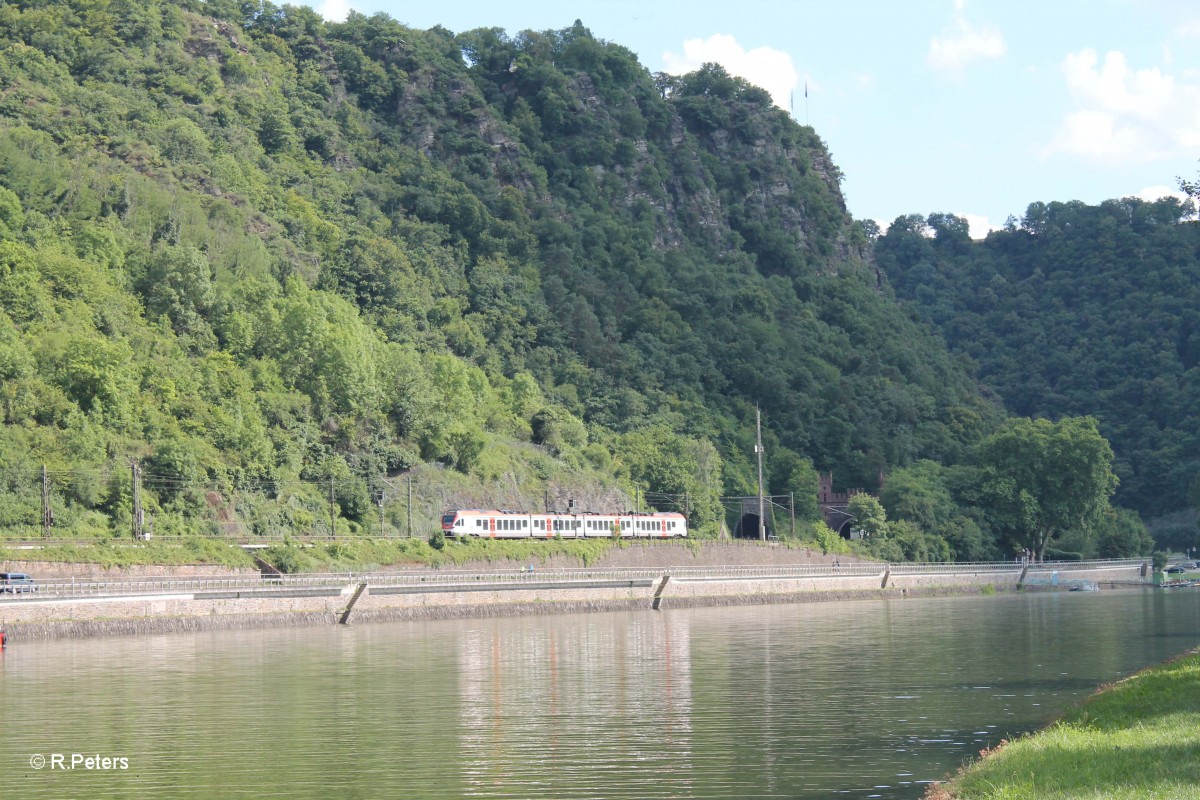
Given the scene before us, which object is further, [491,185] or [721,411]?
[491,185]

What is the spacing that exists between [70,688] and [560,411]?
77.1 m

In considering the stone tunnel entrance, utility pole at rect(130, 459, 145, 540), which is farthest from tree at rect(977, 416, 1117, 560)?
utility pole at rect(130, 459, 145, 540)

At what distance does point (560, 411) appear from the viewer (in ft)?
354

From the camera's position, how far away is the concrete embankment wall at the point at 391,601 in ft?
150

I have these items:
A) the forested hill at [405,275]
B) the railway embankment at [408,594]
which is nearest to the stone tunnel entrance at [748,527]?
the forested hill at [405,275]

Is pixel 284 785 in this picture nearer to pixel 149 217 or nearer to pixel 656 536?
pixel 656 536

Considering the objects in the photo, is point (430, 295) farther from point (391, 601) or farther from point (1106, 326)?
point (1106, 326)

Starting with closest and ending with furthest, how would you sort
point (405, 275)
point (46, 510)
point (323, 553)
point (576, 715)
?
point (576, 715), point (46, 510), point (323, 553), point (405, 275)

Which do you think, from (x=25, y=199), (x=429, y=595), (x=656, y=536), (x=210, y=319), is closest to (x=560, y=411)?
(x=656, y=536)

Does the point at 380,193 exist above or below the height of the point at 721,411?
above

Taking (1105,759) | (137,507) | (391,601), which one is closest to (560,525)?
(391,601)

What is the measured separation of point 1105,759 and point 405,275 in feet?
326

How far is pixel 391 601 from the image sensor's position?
185 ft

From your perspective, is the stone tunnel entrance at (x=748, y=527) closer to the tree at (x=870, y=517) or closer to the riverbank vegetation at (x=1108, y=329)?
the tree at (x=870, y=517)
